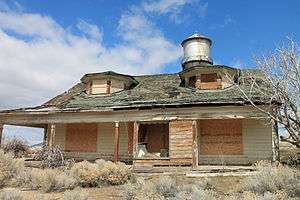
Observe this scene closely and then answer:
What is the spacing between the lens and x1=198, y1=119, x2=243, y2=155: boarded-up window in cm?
1992

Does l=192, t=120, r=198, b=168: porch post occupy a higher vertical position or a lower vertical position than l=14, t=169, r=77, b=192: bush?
higher

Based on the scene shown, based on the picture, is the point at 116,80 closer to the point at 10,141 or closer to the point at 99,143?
the point at 99,143

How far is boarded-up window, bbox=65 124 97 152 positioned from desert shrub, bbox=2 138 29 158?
3722 millimetres

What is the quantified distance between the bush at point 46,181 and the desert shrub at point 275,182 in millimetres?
6485

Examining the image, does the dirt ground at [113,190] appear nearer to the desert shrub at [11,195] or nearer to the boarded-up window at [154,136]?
the desert shrub at [11,195]

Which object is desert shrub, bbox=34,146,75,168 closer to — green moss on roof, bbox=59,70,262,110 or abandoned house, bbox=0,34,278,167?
abandoned house, bbox=0,34,278,167

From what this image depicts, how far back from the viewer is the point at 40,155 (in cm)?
2062

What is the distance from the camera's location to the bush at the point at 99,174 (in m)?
14.8

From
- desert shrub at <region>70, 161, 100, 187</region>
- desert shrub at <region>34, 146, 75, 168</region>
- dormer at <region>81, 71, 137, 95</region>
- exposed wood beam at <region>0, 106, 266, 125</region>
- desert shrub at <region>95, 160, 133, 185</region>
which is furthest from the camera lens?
dormer at <region>81, 71, 137, 95</region>

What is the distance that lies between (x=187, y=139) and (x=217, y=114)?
81.5 inches

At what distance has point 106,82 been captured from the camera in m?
23.8

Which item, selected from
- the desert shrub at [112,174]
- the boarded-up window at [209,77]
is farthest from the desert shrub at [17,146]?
the boarded-up window at [209,77]

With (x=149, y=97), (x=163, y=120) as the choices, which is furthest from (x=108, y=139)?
(x=163, y=120)

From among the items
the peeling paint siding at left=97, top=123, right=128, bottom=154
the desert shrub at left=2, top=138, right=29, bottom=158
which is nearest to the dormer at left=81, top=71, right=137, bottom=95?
the peeling paint siding at left=97, top=123, right=128, bottom=154
